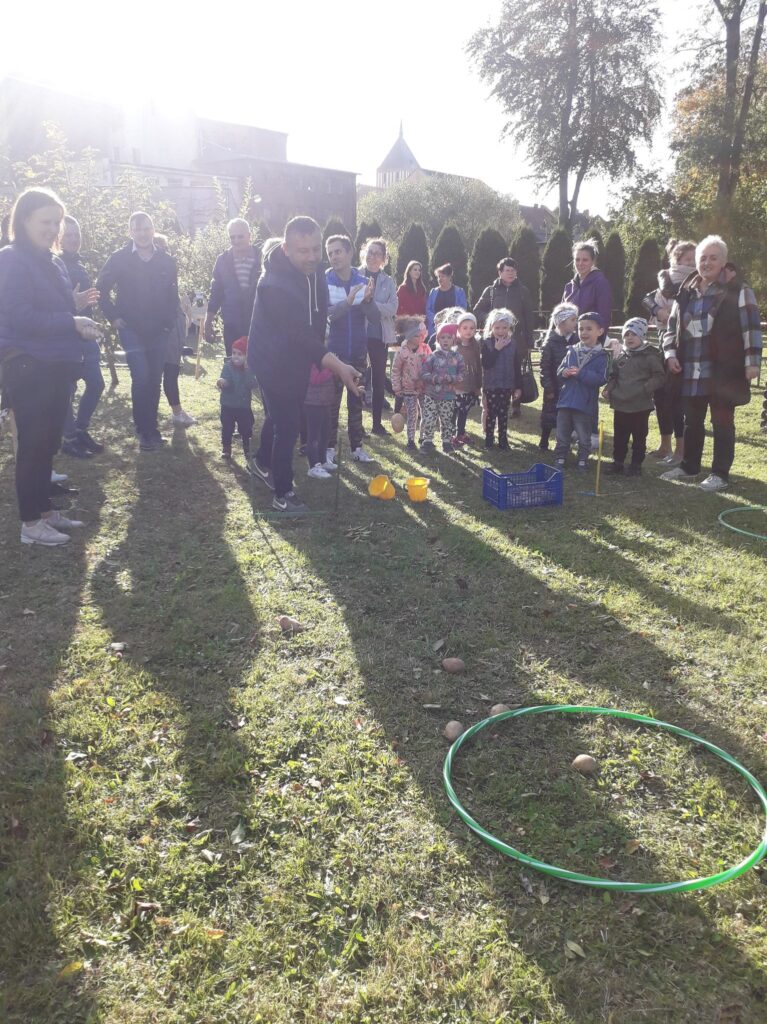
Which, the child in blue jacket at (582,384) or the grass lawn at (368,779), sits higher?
the child in blue jacket at (582,384)

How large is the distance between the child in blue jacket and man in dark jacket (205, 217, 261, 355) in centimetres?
320

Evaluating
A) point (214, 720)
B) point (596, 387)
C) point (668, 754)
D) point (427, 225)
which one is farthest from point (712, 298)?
point (427, 225)

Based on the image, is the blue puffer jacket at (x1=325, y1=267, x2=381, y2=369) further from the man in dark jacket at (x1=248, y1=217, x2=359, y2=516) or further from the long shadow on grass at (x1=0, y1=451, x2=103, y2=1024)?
the long shadow on grass at (x1=0, y1=451, x2=103, y2=1024)

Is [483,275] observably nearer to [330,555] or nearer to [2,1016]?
[330,555]

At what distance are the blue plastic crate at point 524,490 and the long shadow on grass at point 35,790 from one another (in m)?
3.25

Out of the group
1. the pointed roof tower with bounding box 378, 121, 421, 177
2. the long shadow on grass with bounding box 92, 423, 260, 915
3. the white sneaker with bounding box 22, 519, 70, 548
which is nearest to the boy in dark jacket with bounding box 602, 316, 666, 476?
the long shadow on grass with bounding box 92, 423, 260, 915

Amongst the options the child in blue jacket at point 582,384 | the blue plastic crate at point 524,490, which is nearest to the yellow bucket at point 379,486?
the blue plastic crate at point 524,490

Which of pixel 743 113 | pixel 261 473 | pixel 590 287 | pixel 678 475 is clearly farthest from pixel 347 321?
pixel 743 113

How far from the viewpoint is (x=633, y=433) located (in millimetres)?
6832

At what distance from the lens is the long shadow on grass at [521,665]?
6.38 ft

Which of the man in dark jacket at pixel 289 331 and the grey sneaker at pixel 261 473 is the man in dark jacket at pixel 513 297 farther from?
the man in dark jacket at pixel 289 331

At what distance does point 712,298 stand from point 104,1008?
6335 millimetres

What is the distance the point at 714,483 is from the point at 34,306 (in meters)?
5.69

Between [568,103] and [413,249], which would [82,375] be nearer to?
[413,249]
